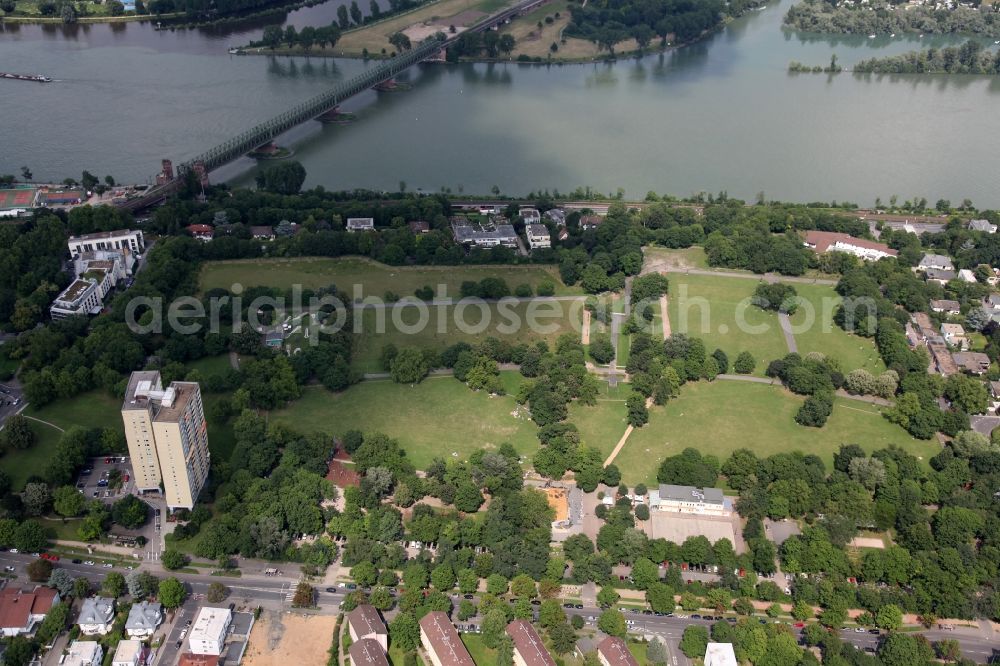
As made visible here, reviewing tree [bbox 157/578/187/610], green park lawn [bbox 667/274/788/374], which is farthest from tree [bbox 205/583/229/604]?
green park lawn [bbox 667/274/788/374]

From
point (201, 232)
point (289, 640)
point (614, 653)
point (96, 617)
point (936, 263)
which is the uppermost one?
point (201, 232)

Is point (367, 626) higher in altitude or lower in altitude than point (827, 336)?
lower

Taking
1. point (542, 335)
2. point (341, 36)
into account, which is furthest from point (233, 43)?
point (542, 335)

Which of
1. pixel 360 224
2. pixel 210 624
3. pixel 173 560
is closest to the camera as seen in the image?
pixel 210 624

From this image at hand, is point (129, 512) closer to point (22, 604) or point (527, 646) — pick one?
point (22, 604)

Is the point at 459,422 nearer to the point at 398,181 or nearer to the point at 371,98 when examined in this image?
the point at 398,181

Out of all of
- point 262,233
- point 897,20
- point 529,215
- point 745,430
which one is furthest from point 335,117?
point 897,20

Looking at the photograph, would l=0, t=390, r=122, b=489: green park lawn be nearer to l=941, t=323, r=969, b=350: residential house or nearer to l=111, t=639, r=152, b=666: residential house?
l=111, t=639, r=152, b=666: residential house
